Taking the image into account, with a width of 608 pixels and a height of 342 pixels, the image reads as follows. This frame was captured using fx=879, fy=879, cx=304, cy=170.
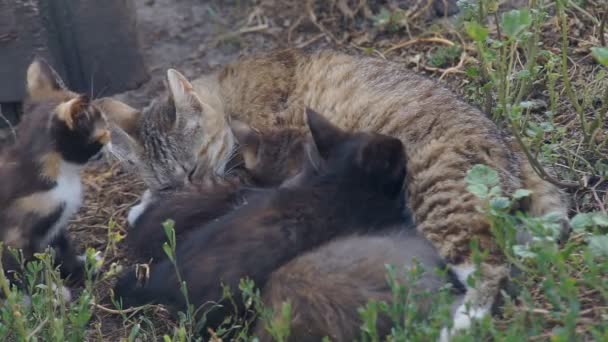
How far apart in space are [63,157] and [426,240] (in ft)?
5.65

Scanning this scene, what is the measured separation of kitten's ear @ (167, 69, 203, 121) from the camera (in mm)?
4496

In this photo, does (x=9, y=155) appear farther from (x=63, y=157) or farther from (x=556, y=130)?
(x=556, y=130)

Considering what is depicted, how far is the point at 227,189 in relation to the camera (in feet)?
13.4

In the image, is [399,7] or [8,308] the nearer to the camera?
[8,308]

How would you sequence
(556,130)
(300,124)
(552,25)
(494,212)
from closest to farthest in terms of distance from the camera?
(494,212), (556,130), (300,124), (552,25)

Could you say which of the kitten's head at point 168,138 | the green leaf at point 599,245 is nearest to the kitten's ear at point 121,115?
the kitten's head at point 168,138

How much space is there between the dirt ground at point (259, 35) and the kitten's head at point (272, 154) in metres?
0.95

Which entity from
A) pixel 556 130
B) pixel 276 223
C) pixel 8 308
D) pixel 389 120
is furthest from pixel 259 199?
pixel 556 130

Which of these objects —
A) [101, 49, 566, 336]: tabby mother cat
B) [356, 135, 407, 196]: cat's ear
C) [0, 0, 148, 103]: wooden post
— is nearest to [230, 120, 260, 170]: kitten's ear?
[101, 49, 566, 336]: tabby mother cat

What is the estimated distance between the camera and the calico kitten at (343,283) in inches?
Answer: 121

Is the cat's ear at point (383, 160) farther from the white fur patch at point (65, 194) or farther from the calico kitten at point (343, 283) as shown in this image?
the white fur patch at point (65, 194)

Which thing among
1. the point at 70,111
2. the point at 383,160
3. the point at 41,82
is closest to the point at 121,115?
the point at 41,82

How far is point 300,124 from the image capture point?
458 cm

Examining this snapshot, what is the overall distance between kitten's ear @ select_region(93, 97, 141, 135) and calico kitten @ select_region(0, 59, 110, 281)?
35 cm
